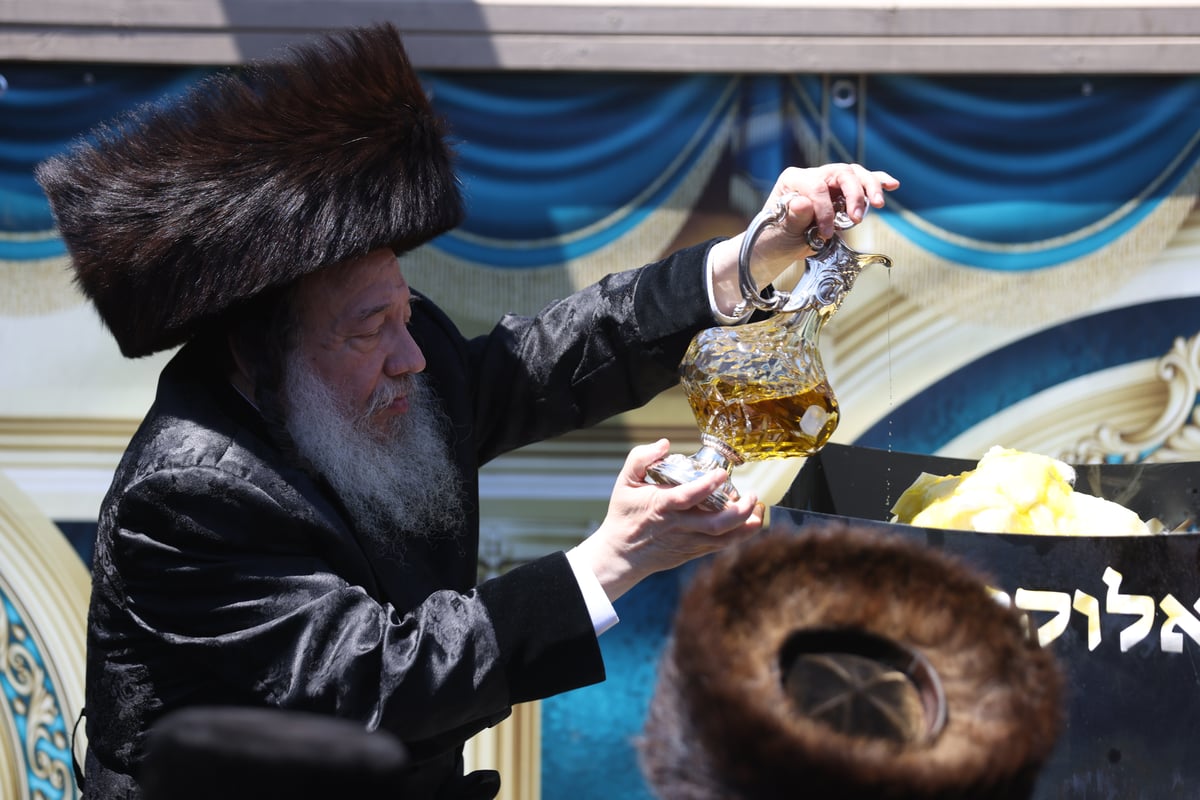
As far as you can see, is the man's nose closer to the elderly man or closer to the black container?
the elderly man

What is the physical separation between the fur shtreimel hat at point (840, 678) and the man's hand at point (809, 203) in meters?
0.91

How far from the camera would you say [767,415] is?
1784 millimetres

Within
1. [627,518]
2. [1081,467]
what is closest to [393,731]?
[627,518]

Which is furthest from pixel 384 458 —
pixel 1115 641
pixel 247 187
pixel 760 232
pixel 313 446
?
pixel 1115 641

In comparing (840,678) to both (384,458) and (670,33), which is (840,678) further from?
(670,33)

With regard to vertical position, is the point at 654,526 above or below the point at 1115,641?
above

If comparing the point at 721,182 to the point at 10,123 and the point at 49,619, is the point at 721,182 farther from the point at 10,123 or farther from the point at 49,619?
the point at 49,619

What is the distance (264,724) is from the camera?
920 mm

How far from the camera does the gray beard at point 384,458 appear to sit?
2041 millimetres

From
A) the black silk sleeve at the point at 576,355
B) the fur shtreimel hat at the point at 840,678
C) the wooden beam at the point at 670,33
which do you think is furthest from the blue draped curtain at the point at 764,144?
the fur shtreimel hat at the point at 840,678

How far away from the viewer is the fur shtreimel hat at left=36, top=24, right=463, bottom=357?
1.88 meters

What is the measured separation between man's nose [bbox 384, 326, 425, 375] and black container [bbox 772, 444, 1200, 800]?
2.92ft

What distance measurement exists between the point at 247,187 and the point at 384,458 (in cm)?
53

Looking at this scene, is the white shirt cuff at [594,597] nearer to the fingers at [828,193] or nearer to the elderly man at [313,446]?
the elderly man at [313,446]
